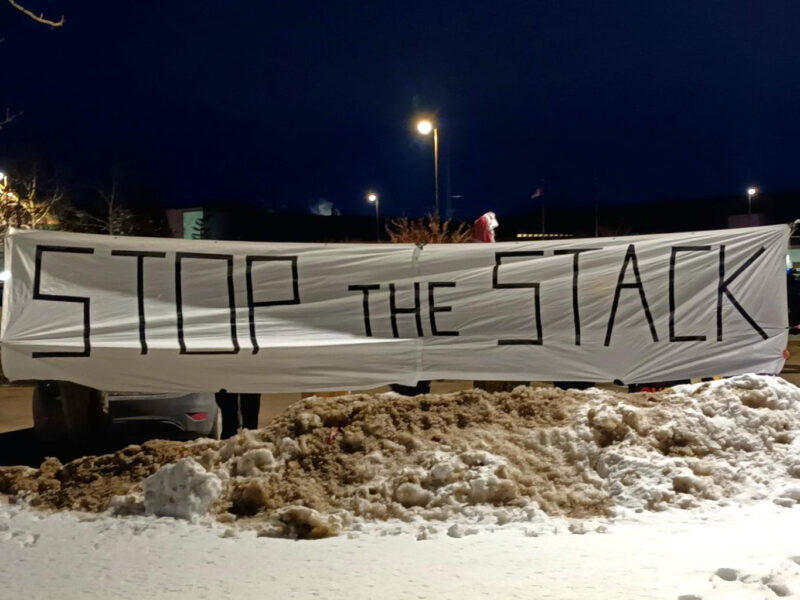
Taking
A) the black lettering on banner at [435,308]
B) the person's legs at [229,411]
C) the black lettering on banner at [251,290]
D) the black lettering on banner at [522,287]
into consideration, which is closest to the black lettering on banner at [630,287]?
the black lettering on banner at [522,287]

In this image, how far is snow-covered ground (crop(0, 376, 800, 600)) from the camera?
14.4ft

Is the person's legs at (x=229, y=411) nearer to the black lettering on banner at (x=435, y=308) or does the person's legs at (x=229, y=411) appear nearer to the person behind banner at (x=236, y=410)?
the person behind banner at (x=236, y=410)

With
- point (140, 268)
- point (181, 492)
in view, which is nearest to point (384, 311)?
point (140, 268)

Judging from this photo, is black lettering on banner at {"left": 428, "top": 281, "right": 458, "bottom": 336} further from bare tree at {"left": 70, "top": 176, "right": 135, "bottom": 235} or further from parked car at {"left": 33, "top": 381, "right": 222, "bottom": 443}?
bare tree at {"left": 70, "top": 176, "right": 135, "bottom": 235}

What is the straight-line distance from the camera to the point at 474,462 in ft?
19.0

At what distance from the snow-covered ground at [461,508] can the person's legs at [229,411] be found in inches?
38.8

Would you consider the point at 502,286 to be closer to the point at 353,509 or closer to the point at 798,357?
the point at 353,509

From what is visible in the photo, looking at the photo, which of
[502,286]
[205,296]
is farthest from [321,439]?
[502,286]

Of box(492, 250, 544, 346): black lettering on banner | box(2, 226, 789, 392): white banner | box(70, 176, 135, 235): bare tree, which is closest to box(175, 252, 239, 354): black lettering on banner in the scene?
box(2, 226, 789, 392): white banner

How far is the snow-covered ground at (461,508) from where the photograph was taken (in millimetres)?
4402

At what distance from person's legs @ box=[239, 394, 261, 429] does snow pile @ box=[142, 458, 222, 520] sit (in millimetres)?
1731

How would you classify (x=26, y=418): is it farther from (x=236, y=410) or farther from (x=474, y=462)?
(x=474, y=462)

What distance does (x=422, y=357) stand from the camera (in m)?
7.13

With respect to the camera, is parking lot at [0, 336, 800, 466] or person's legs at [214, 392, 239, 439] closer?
Result: person's legs at [214, 392, 239, 439]
